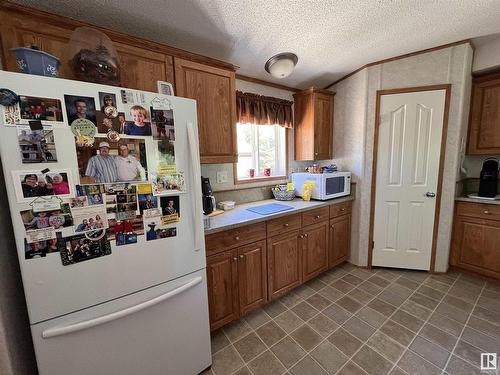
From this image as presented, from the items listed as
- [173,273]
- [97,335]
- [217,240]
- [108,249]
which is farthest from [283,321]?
[108,249]

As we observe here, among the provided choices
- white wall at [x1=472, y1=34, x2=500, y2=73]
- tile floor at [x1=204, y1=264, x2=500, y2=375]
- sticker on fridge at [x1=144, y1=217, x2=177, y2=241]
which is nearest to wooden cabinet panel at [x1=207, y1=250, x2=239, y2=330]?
tile floor at [x1=204, y1=264, x2=500, y2=375]

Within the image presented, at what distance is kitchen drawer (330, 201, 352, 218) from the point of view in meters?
2.38

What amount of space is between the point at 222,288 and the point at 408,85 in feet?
9.06

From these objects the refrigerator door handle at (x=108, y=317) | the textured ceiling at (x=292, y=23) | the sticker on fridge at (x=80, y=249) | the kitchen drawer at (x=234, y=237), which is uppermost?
the textured ceiling at (x=292, y=23)

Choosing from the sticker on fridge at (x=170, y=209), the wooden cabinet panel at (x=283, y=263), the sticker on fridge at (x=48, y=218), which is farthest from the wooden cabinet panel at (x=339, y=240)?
the sticker on fridge at (x=48, y=218)

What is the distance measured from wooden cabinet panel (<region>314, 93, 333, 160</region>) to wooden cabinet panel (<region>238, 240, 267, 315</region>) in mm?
1481

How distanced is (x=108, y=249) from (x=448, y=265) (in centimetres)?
337

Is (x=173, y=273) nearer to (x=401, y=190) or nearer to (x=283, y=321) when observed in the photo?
(x=283, y=321)

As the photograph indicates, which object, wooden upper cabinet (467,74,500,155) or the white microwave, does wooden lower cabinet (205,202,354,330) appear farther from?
wooden upper cabinet (467,74,500,155)

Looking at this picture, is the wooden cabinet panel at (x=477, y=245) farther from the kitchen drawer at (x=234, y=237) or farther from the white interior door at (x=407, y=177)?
the kitchen drawer at (x=234, y=237)

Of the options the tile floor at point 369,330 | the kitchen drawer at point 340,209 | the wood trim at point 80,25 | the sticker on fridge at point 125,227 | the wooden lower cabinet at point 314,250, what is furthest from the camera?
the kitchen drawer at point 340,209

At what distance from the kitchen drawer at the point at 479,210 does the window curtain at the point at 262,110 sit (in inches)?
84.0

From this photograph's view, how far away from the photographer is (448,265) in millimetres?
2400

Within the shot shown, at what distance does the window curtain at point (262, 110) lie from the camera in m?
2.23
